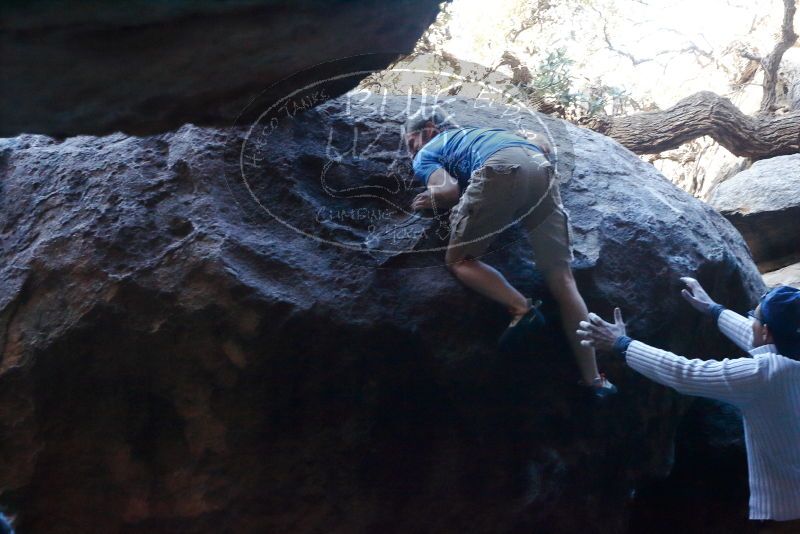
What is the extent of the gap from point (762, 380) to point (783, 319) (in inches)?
10.6

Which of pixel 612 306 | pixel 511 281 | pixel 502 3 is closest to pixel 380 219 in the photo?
pixel 511 281

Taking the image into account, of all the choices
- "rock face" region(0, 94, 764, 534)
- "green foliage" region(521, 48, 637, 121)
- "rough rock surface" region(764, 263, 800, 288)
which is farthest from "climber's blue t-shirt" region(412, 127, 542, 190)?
"rough rock surface" region(764, 263, 800, 288)

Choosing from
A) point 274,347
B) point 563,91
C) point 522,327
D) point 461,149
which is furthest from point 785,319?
point 563,91

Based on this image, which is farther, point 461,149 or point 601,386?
point 601,386

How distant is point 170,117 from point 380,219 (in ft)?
4.39

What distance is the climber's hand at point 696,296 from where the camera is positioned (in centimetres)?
371

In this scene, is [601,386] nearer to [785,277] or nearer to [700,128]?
[785,277]

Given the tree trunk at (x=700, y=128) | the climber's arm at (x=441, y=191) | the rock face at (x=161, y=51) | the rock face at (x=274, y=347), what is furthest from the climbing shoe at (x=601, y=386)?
the tree trunk at (x=700, y=128)

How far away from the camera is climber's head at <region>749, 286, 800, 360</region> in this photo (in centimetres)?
317

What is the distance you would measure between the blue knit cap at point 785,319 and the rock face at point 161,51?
1.93m

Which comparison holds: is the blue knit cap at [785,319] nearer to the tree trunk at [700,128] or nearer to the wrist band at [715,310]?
the wrist band at [715,310]

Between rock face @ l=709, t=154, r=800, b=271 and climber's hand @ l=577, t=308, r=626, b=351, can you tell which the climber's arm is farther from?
rock face @ l=709, t=154, r=800, b=271

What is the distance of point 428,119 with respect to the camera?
11.3 feet

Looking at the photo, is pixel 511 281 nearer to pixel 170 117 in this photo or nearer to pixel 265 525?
pixel 265 525
